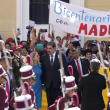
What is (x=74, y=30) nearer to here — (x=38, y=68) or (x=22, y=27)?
(x=38, y=68)

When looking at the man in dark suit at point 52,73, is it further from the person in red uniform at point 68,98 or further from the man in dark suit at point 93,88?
the person in red uniform at point 68,98

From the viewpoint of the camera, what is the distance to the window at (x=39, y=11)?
1229 cm

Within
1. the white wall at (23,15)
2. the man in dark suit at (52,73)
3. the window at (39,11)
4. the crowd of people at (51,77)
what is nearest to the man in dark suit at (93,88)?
the crowd of people at (51,77)

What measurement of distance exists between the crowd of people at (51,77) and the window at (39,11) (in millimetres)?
1794

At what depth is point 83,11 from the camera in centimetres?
852

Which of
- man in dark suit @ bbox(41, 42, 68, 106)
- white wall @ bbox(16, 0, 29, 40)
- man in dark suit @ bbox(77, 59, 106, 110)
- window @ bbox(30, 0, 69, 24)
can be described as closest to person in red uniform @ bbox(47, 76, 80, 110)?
man in dark suit @ bbox(77, 59, 106, 110)

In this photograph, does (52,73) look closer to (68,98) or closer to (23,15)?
(68,98)

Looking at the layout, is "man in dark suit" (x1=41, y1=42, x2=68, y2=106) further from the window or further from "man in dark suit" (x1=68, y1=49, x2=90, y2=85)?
the window

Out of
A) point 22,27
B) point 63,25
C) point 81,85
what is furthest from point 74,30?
point 22,27

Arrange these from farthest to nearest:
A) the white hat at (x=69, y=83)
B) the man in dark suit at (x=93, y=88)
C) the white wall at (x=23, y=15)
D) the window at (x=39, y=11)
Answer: the window at (x=39, y=11) < the white wall at (x=23, y=15) < the man in dark suit at (x=93, y=88) < the white hat at (x=69, y=83)

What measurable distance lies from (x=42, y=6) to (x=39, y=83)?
5763 millimetres

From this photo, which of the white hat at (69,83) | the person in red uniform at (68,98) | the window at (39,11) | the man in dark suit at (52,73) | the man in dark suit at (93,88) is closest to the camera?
the person in red uniform at (68,98)

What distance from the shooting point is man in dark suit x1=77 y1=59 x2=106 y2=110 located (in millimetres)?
5285

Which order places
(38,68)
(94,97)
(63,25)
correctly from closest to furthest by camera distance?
1. (94,97)
2. (38,68)
3. (63,25)
